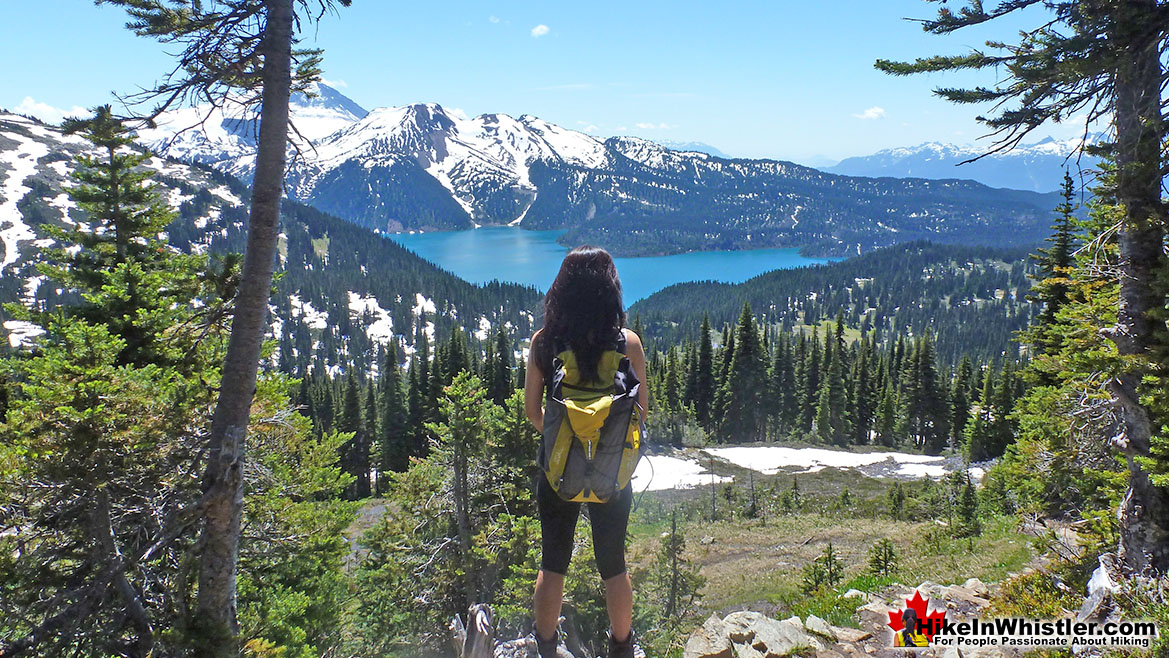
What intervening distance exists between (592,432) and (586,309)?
772mm

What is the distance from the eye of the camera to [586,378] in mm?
3537

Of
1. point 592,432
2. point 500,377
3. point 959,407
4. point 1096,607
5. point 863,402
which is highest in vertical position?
point 592,432

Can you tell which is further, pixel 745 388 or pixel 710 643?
pixel 745 388

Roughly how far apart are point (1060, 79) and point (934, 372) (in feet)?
208

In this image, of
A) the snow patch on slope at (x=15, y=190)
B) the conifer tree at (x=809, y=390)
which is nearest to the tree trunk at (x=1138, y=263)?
the conifer tree at (x=809, y=390)

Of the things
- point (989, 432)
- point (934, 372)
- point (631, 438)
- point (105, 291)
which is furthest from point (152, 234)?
point (934, 372)

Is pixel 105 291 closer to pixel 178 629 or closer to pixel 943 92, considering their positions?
pixel 178 629

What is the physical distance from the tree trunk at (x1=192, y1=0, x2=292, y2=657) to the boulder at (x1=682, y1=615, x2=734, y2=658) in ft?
13.5

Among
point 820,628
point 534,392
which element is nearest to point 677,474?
point 820,628

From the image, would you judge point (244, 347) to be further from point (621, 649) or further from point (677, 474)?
point (677, 474)

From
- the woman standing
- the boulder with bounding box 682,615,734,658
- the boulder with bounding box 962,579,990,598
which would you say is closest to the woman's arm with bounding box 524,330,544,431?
the woman standing

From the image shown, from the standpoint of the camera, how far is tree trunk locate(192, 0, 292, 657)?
457 cm

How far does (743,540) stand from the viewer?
2553 cm

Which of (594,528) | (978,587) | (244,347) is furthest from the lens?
(978,587)
